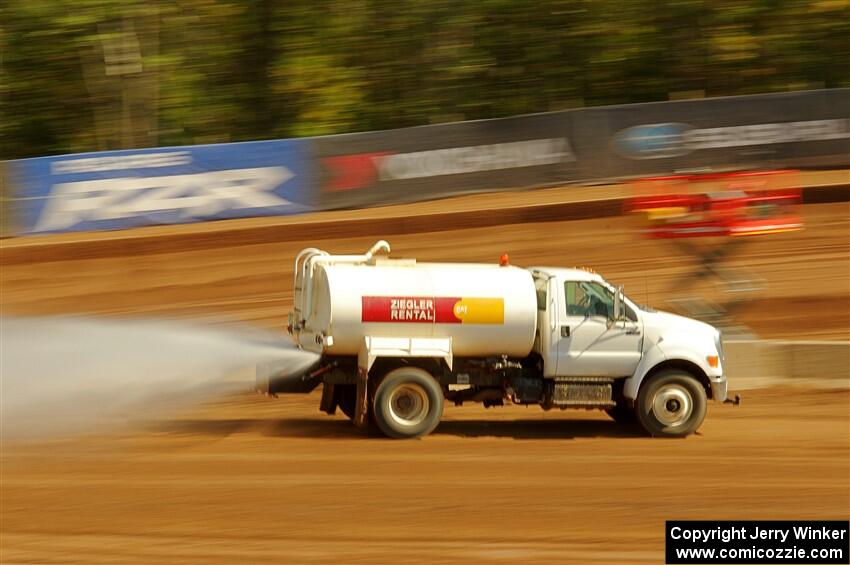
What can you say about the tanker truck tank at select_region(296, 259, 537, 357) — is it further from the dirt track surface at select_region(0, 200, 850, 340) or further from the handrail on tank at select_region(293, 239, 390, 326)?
the dirt track surface at select_region(0, 200, 850, 340)

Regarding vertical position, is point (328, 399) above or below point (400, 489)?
above

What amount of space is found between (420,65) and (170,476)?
81.2 feet

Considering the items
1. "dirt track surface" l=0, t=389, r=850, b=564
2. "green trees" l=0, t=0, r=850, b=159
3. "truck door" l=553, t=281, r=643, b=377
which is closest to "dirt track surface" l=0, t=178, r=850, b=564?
"dirt track surface" l=0, t=389, r=850, b=564

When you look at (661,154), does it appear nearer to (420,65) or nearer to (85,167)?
(85,167)

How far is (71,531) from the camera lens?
852 centimetres

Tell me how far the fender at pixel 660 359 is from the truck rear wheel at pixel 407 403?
86.7 inches

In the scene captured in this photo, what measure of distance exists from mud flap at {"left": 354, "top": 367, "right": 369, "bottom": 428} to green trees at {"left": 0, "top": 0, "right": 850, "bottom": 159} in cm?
2119

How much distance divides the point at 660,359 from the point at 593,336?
79 centimetres

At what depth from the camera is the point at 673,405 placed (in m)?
12.5

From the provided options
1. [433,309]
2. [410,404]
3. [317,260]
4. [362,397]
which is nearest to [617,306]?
[433,309]

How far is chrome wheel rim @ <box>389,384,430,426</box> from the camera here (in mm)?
12062

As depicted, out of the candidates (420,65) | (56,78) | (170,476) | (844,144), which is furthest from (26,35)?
(170,476)

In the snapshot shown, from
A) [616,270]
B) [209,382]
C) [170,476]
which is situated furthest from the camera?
[616,270]

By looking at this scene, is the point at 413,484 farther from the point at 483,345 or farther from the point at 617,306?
the point at 617,306
